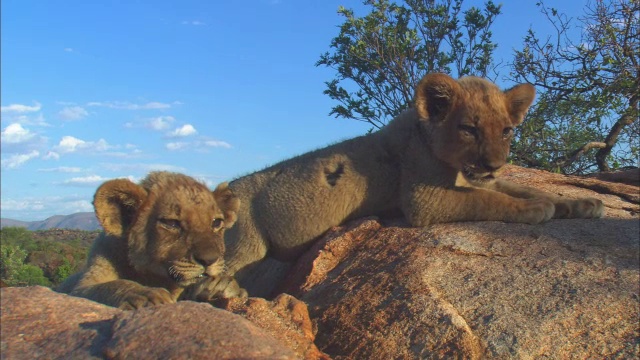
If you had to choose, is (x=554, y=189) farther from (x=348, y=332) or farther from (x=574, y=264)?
(x=348, y=332)

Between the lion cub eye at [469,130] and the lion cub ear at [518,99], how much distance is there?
2.15 ft

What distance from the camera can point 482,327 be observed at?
476cm

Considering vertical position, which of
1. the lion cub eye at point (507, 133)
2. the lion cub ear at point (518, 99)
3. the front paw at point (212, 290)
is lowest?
the front paw at point (212, 290)

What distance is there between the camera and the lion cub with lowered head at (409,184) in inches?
265

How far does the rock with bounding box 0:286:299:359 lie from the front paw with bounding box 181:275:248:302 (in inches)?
53.6

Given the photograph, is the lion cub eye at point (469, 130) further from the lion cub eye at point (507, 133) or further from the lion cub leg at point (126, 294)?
the lion cub leg at point (126, 294)

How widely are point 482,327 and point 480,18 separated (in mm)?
12833

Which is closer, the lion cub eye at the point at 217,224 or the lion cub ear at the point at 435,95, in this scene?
the lion cub eye at the point at 217,224

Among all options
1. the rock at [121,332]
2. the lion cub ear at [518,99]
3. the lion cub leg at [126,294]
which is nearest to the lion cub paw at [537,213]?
the lion cub ear at [518,99]

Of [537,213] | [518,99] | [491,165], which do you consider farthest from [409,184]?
[518,99]

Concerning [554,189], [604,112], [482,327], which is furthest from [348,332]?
[604,112]

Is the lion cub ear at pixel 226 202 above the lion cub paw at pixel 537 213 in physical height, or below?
above

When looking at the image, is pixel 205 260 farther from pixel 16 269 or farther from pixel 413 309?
pixel 16 269

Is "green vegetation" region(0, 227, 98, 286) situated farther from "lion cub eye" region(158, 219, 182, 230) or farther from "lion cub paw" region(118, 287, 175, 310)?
"lion cub paw" region(118, 287, 175, 310)
